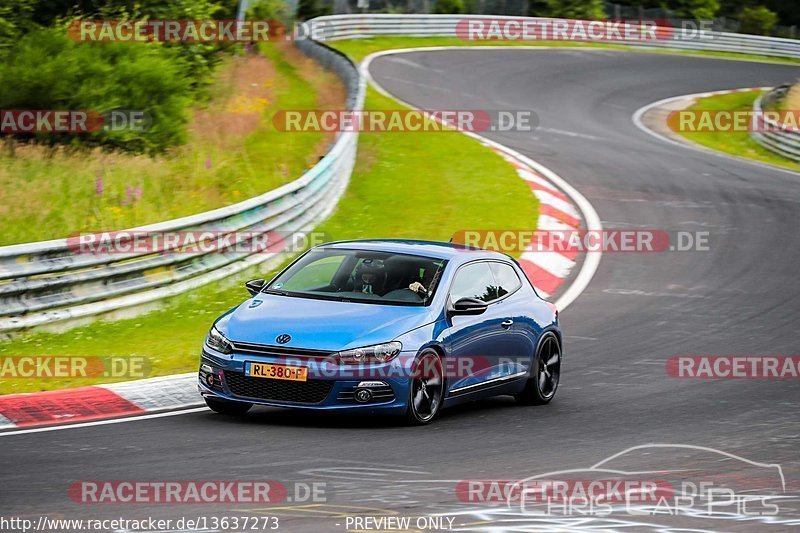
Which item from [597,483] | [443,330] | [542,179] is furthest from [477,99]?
[597,483]

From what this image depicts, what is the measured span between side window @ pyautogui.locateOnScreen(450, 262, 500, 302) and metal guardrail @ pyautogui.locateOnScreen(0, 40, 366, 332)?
401 centimetres

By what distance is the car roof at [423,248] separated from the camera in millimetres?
10484

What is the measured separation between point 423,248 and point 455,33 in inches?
1465

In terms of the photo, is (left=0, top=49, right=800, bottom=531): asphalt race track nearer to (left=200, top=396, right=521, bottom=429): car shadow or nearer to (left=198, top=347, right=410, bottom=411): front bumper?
(left=200, top=396, right=521, bottom=429): car shadow

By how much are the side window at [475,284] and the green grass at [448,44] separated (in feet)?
92.3

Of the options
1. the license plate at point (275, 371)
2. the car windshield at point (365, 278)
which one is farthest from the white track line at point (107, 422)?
the car windshield at point (365, 278)

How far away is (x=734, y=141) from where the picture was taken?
101 ft

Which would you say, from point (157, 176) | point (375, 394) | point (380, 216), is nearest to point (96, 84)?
point (157, 176)

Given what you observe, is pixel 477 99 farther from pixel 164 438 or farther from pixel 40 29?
pixel 164 438

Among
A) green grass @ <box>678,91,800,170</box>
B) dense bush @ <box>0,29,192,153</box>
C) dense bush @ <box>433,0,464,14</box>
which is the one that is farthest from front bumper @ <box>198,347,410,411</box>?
dense bush @ <box>433,0,464,14</box>

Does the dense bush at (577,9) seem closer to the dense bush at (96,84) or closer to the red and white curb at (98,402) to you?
the dense bush at (96,84)

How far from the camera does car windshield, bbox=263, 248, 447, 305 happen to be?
996 centimetres

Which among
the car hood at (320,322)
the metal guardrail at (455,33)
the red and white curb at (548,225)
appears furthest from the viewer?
the metal guardrail at (455,33)

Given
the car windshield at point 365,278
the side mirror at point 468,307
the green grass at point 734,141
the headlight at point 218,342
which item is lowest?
the green grass at point 734,141
